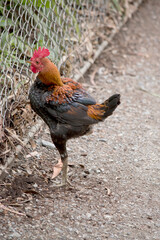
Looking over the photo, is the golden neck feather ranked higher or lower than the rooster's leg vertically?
higher

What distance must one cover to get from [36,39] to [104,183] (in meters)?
1.92

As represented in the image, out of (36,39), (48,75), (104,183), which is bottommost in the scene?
(104,183)

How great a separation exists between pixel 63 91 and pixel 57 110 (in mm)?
191

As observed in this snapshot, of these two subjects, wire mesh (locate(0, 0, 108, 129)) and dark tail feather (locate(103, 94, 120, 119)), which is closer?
dark tail feather (locate(103, 94, 120, 119))

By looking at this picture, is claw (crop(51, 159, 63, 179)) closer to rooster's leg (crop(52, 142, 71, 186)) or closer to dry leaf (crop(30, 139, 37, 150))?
rooster's leg (crop(52, 142, 71, 186))

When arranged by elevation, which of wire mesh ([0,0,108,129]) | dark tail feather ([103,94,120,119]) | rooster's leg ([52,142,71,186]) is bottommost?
rooster's leg ([52,142,71,186])

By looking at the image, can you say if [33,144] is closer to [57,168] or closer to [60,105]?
[57,168]

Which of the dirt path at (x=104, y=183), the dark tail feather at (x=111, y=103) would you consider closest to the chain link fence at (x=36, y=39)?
the dirt path at (x=104, y=183)

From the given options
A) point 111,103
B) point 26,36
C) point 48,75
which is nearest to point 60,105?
point 48,75

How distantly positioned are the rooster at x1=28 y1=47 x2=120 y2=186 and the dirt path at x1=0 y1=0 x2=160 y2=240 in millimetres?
462

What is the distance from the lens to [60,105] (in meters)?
3.75

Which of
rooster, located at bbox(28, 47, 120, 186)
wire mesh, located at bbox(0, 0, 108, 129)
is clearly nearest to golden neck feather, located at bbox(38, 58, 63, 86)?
rooster, located at bbox(28, 47, 120, 186)

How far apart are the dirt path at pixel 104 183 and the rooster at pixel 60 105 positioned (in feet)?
1.52

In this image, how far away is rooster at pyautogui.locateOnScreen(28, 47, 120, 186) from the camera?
12.3 feet
